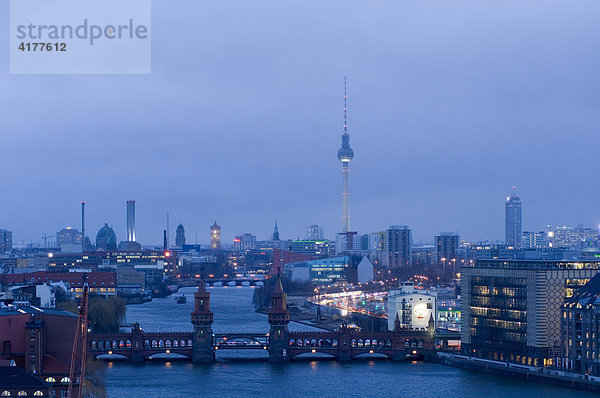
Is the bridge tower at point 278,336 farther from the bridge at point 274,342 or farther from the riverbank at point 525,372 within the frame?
the riverbank at point 525,372

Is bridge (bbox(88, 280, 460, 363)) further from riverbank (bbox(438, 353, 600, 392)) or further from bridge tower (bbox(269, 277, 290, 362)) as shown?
riverbank (bbox(438, 353, 600, 392))

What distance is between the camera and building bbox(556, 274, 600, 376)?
2277 inches

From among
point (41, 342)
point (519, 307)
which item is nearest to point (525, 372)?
point (519, 307)

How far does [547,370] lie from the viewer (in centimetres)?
5953

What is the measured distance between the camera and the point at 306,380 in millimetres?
60969

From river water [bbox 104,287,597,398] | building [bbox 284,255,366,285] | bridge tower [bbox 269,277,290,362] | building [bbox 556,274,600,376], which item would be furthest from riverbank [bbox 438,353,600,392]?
building [bbox 284,255,366,285]

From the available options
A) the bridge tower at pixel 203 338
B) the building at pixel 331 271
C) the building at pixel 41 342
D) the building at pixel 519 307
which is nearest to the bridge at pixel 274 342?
the bridge tower at pixel 203 338

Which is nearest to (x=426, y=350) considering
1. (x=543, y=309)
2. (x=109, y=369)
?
(x=543, y=309)

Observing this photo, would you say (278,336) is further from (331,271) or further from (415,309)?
(331,271)

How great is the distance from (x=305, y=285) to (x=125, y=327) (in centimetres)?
7260

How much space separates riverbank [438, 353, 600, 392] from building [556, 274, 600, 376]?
1.06 meters

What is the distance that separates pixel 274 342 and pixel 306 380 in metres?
9.15

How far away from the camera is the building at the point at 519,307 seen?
6269 centimetres

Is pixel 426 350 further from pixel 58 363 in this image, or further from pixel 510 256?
pixel 58 363
